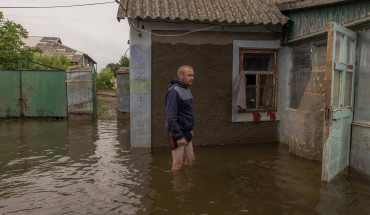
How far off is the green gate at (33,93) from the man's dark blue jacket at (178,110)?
8.47m

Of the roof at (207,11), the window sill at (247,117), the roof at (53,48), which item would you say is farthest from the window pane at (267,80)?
the roof at (53,48)

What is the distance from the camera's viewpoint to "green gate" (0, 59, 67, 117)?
11742 millimetres

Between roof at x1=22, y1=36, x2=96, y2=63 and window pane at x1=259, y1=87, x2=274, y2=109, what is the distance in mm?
26615

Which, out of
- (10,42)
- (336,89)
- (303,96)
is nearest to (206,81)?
(303,96)

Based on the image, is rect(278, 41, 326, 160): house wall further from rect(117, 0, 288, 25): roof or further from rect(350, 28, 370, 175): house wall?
rect(117, 0, 288, 25): roof

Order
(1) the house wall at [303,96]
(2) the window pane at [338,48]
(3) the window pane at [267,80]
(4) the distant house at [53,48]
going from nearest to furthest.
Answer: (2) the window pane at [338,48]
(1) the house wall at [303,96]
(3) the window pane at [267,80]
(4) the distant house at [53,48]

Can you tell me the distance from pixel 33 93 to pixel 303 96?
10.2 meters

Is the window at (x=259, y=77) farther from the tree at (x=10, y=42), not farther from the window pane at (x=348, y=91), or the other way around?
the tree at (x=10, y=42)

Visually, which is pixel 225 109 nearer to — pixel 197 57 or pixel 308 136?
pixel 197 57

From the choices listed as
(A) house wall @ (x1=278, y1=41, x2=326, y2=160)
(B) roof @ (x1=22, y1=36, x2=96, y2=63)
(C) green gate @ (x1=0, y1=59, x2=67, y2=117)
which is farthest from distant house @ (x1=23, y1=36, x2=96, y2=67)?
(A) house wall @ (x1=278, y1=41, x2=326, y2=160)

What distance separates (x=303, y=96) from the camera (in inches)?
250

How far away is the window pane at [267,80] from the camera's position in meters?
7.76

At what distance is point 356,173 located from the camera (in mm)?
5109

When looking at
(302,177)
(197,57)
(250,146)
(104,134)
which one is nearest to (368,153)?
(302,177)
